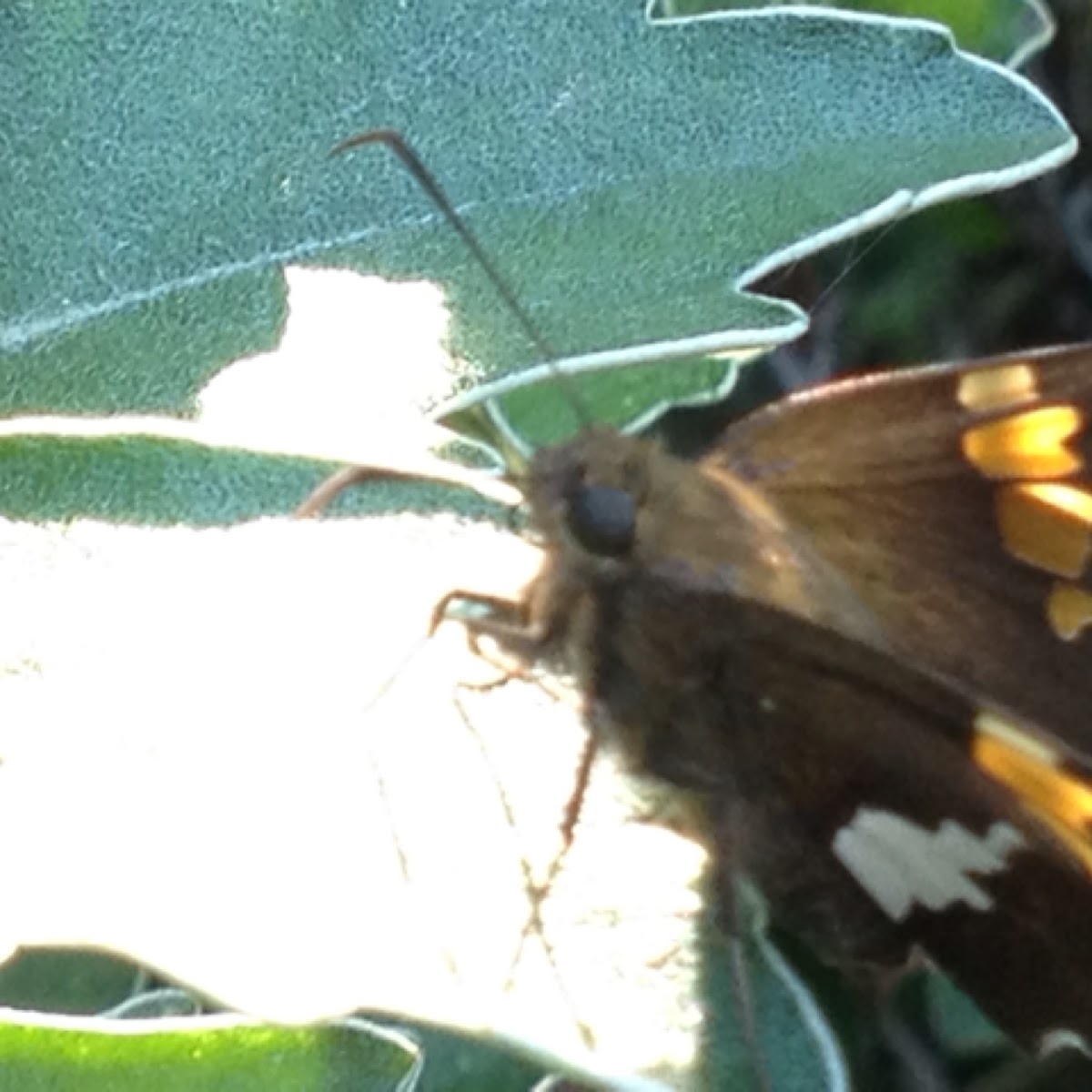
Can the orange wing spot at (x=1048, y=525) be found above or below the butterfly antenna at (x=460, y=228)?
below

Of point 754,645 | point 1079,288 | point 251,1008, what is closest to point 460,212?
point 754,645

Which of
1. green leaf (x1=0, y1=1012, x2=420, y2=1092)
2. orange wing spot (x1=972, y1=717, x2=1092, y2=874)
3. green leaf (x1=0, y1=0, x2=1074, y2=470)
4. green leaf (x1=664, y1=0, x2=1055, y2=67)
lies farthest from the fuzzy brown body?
green leaf (x1=664, y1=0, x2=1055, y2=67)

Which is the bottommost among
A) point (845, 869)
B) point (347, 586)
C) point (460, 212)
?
point (845, 869)

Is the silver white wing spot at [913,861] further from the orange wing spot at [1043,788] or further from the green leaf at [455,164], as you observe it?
Answer: the green leaf at [455,164]

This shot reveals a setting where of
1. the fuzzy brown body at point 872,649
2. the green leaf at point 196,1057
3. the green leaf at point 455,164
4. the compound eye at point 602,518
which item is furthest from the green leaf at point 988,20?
the green leaf at point 196,1057

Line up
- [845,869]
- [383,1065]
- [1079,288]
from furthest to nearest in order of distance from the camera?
[1079,288] < [845,869] < [383,1065]

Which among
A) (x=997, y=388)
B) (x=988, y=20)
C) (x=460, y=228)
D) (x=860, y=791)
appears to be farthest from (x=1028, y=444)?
(x=988, y=20)

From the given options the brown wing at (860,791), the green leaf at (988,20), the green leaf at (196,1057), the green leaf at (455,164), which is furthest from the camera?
the green leaf at (988,20)

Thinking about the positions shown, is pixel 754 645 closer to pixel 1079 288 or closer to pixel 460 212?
pixel 460 212
